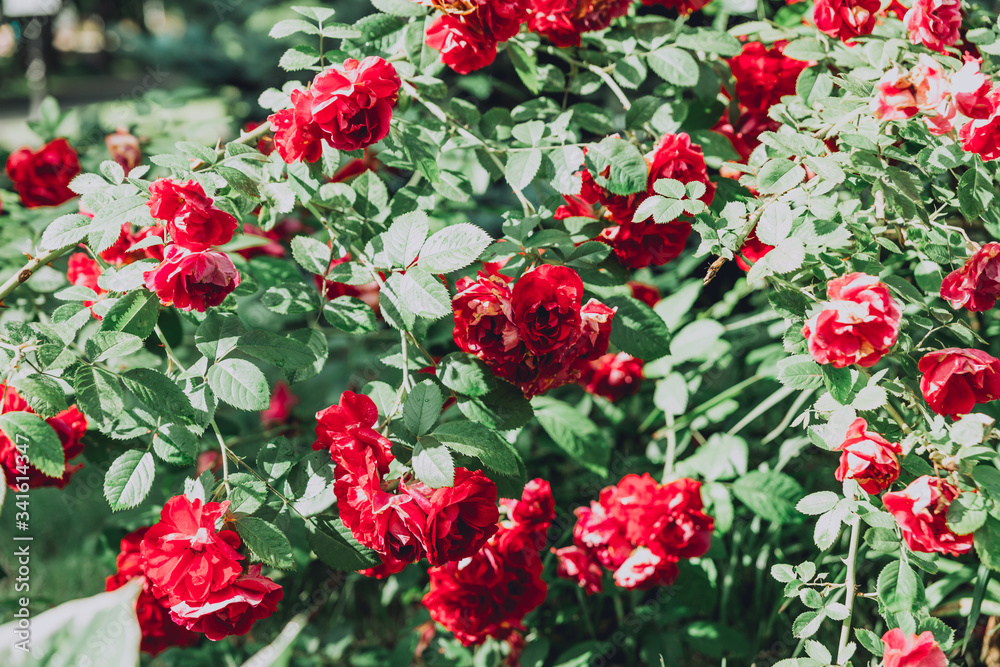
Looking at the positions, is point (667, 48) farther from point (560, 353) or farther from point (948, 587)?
point (948, 587)

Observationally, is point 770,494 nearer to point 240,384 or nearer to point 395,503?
point 395,503

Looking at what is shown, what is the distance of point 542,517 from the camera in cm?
131

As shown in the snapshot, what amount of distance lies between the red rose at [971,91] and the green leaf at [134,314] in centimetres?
115

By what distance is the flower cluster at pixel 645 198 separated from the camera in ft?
3.78

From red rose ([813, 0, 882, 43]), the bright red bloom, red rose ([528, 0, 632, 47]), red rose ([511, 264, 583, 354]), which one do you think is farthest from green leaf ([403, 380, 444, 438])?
red rose ([813, 0, 882, 43])

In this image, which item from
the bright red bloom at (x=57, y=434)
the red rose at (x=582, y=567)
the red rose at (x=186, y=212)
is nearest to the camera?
the red rose at (x=186, y=212)

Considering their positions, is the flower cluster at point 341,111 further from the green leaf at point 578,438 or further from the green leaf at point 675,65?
the green leaf at point 578,438

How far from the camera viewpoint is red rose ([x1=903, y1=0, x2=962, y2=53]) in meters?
1.07

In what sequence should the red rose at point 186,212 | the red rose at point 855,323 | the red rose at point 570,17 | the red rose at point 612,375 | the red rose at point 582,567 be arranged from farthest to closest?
1. the red rose at point 612,375
2. the red rose at point 582,567
3. the red rose at point 570,17
4. the red rose at point 186,212
5. the red rose at point 855,323

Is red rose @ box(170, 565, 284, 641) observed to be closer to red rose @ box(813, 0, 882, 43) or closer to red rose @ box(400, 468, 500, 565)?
red rose @ box(400, 468, 500, 565)

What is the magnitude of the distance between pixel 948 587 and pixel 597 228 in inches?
41.6

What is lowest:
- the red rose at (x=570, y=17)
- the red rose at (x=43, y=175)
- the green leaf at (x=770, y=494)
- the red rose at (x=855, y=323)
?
the green leaf at (x=770, y=494)

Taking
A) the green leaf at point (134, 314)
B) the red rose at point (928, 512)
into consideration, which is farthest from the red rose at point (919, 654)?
the green leaf at point (134, 314)

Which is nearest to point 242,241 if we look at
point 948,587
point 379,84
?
point 379,84
